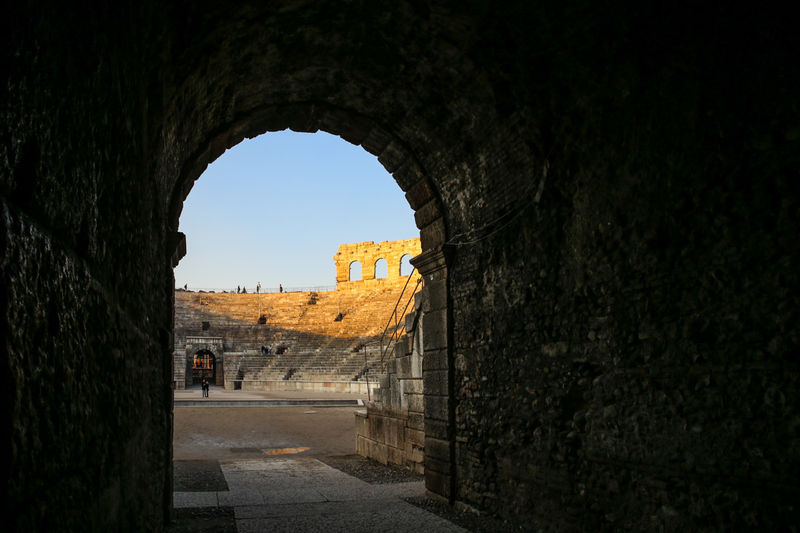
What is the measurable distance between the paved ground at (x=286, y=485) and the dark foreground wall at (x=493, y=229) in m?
Result: 0.64

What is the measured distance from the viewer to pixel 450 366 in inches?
249

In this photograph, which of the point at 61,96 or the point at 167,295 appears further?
the point at 167,295

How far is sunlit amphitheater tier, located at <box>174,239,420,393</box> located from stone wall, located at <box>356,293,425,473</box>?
57.8 ft

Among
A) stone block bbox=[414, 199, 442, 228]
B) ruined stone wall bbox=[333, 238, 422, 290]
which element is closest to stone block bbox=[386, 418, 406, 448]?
stone block bbox=[414, 199, 442, 228]

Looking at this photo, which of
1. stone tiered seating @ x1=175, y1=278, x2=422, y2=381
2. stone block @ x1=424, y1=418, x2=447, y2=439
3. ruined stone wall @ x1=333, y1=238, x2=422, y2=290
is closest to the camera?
stone block @ x1=424, y1=418, x2=447, y2=439

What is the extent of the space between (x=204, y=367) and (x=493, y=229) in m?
34.4

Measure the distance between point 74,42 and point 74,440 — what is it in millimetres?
864

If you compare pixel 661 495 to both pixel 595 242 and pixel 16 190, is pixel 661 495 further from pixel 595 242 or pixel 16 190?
pixel 16 190

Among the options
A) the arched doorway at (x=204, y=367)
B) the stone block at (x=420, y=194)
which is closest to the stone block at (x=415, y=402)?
the stone block at (x=420, y=194)

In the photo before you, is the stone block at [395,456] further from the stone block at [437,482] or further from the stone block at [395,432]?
the stone block at [437,482]

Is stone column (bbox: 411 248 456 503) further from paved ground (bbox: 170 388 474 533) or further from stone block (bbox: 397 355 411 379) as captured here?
stone block (bbox: 397 355 411 379)

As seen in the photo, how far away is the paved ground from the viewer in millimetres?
5336

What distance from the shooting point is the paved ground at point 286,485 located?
534cm

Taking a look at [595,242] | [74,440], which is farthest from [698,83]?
[74,440]
